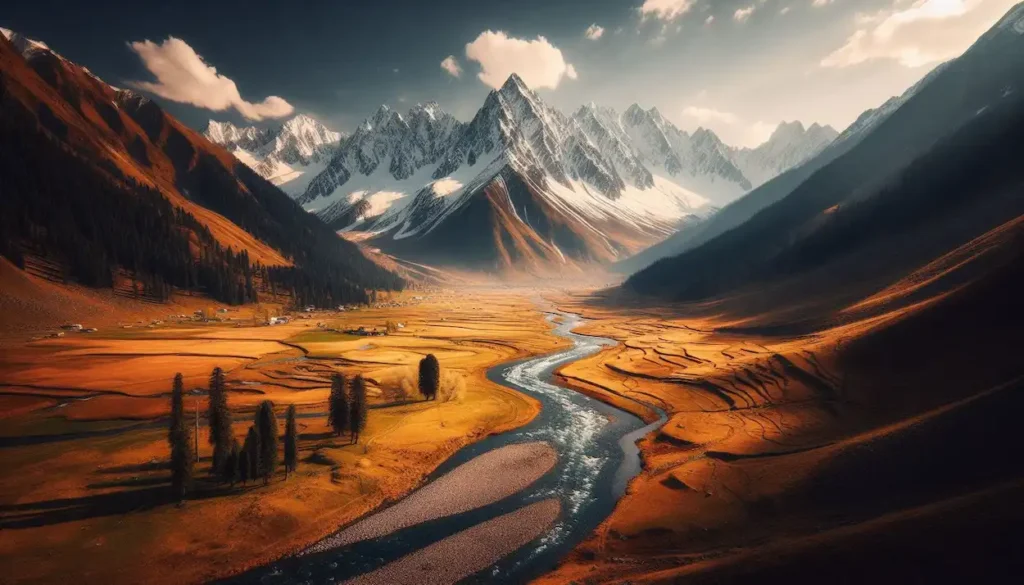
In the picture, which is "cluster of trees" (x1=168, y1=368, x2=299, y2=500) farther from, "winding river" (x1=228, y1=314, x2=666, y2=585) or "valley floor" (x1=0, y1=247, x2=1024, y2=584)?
"winding river" (x1=228, y1=314, x2=666, y2=585)

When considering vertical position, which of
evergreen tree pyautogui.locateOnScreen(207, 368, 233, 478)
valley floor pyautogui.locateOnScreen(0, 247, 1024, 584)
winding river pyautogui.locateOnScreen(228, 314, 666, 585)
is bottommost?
winding river pyautogui.locateOnScreen(228, 314, 666, 585)

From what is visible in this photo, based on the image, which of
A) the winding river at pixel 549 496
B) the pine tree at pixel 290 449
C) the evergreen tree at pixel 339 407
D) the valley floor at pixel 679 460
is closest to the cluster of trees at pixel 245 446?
the pine tree at pixel 290 449

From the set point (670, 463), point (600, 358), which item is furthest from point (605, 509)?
point (600, 358)

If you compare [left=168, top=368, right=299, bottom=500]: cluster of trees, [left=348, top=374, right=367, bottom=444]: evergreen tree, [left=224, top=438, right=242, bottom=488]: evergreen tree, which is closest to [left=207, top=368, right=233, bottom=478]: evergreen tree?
[left=168, top=368, right=299, bottom=500]: cluster of trees

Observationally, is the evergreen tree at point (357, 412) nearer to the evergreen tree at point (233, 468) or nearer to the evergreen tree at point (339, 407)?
the evergreen tree at point (339, 407)

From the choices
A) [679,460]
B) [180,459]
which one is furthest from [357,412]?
[679,460]

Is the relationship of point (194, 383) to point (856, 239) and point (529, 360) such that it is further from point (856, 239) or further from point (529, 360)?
point (856, 239)
